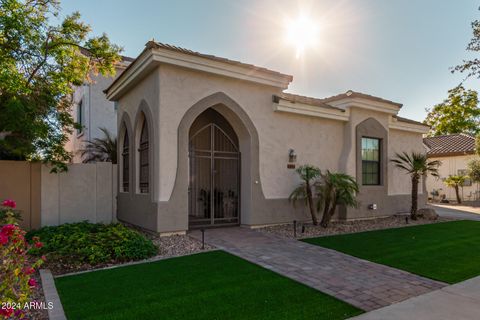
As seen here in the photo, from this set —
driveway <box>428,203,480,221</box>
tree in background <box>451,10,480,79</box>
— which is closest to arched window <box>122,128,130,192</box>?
tree in background <box>451,10,480,79</box>

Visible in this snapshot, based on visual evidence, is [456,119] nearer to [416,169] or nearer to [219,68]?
[416,169]

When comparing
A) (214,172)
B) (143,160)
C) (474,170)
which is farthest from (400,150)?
(474,170)

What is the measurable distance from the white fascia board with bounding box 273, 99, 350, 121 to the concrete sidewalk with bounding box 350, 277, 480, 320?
24.6 feet

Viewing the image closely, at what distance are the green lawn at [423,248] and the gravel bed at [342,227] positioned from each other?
0.58 m

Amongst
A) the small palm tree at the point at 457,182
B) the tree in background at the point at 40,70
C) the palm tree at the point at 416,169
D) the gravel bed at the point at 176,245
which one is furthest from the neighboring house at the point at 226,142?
the small palm tree at the point at 457,182

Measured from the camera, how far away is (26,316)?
4.59 meters

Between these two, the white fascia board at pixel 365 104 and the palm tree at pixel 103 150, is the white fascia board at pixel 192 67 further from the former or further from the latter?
the palm tree at pixel 103 150

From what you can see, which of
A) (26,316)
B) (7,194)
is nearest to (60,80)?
(7,194)

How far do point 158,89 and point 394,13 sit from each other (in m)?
8.24

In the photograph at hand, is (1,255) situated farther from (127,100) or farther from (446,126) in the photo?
(446,126)

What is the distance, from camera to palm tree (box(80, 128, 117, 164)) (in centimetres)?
1524

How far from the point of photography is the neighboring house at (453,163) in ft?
88.5

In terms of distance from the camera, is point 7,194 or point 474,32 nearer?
point 474,32

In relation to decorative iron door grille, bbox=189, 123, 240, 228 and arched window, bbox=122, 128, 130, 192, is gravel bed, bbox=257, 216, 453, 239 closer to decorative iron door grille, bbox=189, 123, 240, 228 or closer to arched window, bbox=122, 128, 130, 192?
decorative iron door grille, bbox=189, 123, 240, 228
